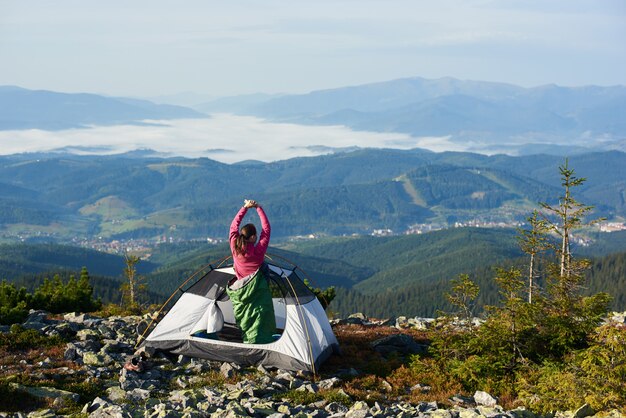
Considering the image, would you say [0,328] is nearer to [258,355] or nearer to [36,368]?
[36,368]

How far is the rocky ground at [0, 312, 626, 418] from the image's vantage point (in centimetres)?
1423

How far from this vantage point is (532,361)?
17.6 metres

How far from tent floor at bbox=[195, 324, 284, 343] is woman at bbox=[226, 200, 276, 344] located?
694 mm

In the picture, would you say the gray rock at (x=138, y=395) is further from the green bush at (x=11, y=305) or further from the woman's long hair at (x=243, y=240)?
the green bush at (x=11, y=305)

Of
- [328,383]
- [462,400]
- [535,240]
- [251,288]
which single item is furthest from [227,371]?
[535,240]

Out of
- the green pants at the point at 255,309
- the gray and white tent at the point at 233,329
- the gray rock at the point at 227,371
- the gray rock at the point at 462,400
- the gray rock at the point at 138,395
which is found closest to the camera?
the gray rock at the point at 138,395

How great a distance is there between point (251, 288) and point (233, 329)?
2236 mm

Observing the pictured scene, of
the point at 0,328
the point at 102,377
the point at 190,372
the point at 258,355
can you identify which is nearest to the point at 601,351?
the point at 258,355

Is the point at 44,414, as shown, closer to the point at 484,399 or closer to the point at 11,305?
the point at 484,399

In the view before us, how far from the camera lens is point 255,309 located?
19.5 metres

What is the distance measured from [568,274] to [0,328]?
20.2 meters

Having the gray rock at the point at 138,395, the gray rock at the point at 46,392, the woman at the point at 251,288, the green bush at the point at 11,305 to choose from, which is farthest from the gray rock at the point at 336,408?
the green bush at the point at 11,305

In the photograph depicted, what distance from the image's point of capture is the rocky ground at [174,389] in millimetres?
14227

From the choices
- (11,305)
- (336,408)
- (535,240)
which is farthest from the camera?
(535,240)
